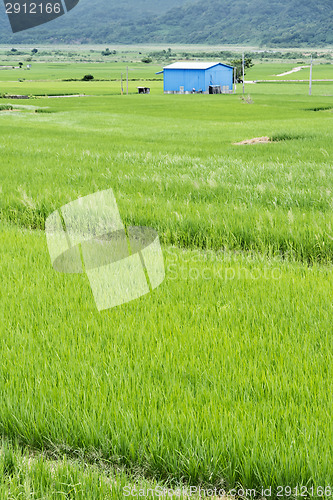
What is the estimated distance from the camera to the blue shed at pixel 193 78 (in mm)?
85562

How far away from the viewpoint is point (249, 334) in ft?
12.6

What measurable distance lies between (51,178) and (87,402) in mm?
8425

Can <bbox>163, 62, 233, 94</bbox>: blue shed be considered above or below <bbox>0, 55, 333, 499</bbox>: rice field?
above

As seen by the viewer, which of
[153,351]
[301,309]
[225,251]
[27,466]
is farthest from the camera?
[225,251]

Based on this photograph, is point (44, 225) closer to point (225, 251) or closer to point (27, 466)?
point (225, 251)

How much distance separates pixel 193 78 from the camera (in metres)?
86.8

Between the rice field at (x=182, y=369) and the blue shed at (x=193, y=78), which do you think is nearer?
the rice field at (x=182, y=369)

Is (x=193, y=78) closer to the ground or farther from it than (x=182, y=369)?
farther from it

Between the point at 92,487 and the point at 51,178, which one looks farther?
the point at 51,178

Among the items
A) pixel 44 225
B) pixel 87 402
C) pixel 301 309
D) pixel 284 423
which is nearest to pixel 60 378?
pixel 87 402

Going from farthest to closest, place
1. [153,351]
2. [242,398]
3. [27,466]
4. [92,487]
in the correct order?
[153,351] < [242,398] < [27,466] < [92,487]

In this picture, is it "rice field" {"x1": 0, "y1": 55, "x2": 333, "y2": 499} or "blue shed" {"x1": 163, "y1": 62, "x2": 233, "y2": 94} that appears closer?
"rice field" {"x1": 0, "y1": 55, "x2": 333, "y2": 499}

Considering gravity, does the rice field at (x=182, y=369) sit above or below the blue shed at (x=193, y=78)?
below

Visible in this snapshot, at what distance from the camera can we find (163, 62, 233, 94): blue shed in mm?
85562
